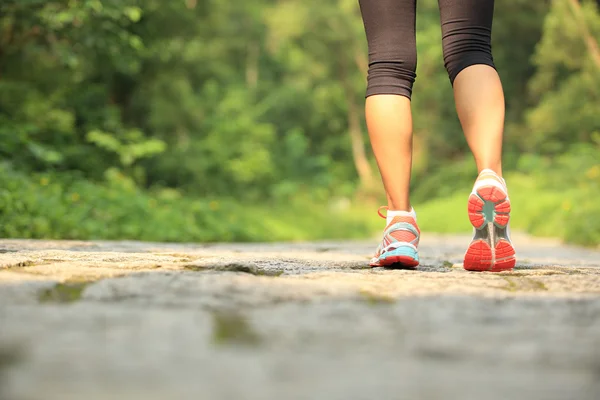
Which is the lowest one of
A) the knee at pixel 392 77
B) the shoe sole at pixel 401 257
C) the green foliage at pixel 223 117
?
the shoe sole at pixel 401 257

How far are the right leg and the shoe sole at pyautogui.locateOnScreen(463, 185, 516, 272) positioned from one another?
0.84 feet

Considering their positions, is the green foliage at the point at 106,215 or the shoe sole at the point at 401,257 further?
the green foliage at the point at 106,215

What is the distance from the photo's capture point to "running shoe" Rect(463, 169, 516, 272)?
7.32 ft

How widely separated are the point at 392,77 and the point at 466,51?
264 millimetres

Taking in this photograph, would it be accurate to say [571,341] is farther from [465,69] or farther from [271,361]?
[465,69]

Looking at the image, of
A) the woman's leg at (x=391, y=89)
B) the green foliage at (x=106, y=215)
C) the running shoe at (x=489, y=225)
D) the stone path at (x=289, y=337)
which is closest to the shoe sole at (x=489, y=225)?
the running shoe at (x=489, y=225)

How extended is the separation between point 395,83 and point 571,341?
156 cm

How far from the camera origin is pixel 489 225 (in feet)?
7.33

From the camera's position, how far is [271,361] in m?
0.95

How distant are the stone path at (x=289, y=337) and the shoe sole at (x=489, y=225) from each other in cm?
44

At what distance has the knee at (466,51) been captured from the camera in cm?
252

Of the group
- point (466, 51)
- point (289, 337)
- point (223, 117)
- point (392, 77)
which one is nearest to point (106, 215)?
point (392, 77)

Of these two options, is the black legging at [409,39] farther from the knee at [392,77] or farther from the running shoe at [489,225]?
the running shoe at [489,225]

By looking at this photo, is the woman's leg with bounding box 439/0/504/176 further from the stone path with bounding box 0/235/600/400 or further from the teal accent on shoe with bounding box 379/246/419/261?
the stone path with bounding box 0/235/600/400
